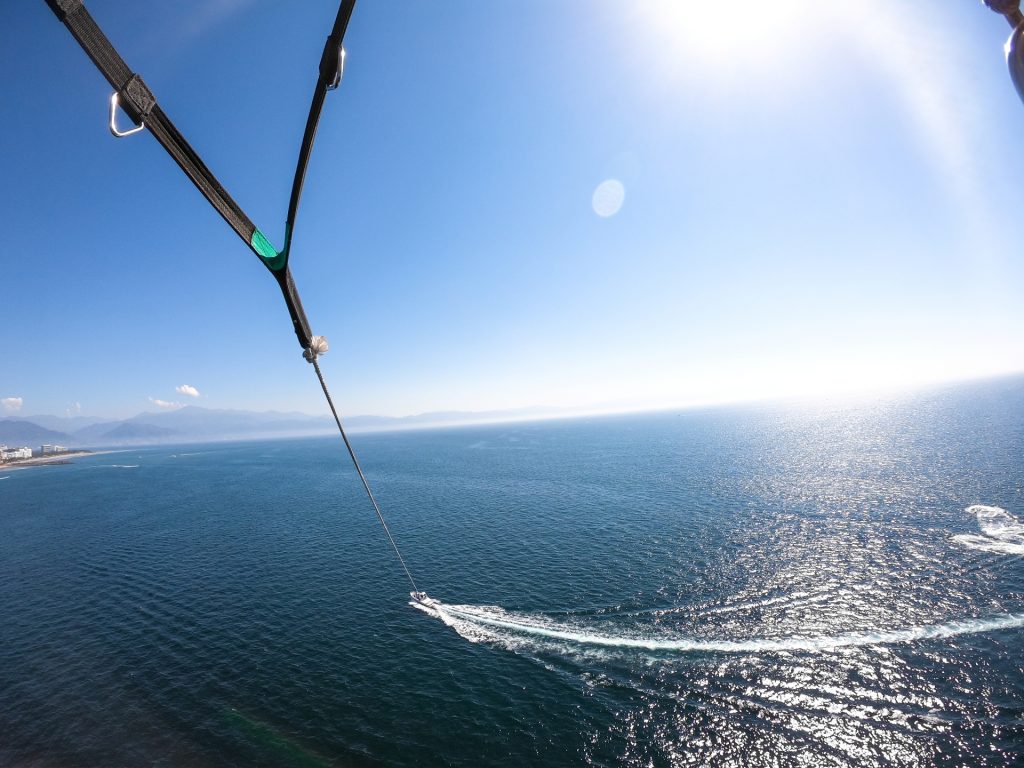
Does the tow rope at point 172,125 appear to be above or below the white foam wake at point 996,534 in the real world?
above

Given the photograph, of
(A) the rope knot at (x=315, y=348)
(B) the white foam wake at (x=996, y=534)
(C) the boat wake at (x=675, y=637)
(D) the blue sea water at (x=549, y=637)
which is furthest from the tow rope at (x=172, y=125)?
(B) the white foam wake at (x=996, y=534)

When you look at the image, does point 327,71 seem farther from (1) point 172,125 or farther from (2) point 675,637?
(2) point 675,637

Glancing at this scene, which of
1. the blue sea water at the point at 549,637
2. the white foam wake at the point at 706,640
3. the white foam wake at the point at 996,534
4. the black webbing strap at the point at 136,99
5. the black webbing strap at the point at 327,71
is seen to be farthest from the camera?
the white foam wake at the point at 996,534

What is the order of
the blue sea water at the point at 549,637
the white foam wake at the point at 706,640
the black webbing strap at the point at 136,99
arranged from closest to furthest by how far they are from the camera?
the black webbing strap at the point at 136,99
the blue sea water at the point at 549,637
the white foam wake at the point at 706,640

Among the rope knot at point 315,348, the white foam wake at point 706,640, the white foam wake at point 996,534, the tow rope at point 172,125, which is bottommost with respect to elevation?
the white foam wake at point 706,640

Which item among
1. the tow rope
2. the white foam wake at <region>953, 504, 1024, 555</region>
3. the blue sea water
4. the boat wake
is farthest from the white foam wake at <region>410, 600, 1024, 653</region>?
the tow rope

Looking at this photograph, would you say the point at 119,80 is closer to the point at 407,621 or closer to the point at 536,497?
the point at 407,621

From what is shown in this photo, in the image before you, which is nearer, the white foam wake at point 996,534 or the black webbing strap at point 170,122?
the black webbing strap at point 170,122

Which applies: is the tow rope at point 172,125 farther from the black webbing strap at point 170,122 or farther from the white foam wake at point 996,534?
the white foam wake at point 996,534

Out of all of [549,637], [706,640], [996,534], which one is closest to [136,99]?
[549,637]
